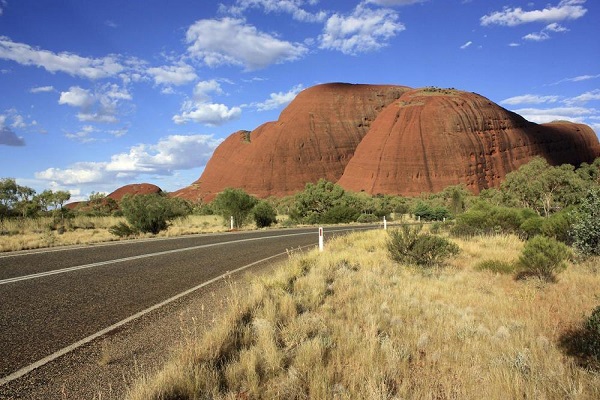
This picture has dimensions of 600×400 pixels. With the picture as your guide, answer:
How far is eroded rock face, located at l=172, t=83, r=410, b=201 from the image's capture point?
102312mm

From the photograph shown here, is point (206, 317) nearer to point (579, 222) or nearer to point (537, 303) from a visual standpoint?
point (537, 303)

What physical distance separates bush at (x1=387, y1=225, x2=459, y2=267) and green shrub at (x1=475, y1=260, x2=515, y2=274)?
1.05 m

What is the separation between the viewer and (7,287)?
7.23 metres

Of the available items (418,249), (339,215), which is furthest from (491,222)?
(339,215)

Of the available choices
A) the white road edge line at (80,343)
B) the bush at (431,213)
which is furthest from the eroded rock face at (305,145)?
the white road edge line at (80,343)

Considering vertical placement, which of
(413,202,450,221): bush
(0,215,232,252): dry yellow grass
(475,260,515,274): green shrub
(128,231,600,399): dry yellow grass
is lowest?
(413,202,450,221): bush

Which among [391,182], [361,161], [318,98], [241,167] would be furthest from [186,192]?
[391,182]

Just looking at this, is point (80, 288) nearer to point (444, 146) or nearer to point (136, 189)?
point (444, 146)

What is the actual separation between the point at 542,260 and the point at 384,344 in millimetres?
6136

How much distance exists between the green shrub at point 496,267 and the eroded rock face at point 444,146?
7336cm

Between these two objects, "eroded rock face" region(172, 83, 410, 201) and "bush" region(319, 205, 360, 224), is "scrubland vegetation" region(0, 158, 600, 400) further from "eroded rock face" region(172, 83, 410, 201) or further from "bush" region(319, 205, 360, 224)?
"eroded rock face" region(172, 83, 410, 201)

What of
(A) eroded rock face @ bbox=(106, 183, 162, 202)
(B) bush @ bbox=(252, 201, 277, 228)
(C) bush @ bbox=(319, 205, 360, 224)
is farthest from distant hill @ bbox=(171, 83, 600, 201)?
(B) bush @ bbox=(252, 201, 277, 228)

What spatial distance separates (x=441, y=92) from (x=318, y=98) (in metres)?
33.9

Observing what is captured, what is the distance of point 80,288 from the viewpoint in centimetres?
729
